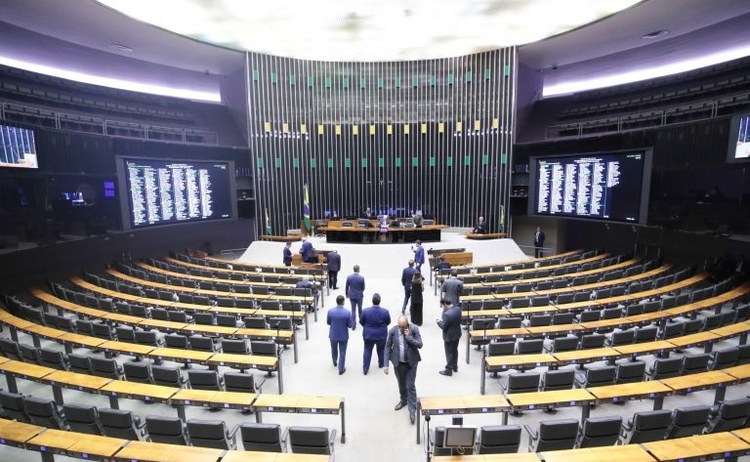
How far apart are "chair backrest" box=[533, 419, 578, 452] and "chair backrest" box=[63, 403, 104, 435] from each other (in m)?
4.93

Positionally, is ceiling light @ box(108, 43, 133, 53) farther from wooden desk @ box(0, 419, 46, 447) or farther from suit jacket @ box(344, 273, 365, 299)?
wooden desk @ box(0, 419, 46, 447)

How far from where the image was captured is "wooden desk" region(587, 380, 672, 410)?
448 centimetres

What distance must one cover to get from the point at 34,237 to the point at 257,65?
40.9 feet

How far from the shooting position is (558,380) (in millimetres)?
5172

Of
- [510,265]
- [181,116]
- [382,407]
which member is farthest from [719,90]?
[181,116]

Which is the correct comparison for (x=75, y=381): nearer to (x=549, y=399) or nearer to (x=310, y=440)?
(x=310, y=440)

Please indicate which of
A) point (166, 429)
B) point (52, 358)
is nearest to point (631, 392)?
point (166, 429)

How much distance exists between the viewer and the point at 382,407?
17.4 feet

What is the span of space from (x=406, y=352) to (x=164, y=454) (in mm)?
2807

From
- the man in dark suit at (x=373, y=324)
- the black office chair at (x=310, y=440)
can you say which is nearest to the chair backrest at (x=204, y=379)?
the black office chair at (x=310, y=440)

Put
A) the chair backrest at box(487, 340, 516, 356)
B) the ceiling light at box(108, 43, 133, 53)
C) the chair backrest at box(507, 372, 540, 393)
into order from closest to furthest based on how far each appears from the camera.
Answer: the chair backrest at box(507, 372, 540, 393) < the chair backrest at box(487, 340, 516, 356) < the ceiling light at box(108, 43, 133, 53)

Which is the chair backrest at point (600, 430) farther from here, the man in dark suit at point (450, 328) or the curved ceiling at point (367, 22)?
the curved ceiling at point (367, 22)

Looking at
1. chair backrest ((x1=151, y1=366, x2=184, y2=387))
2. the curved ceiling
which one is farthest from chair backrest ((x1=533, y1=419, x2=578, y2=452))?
the curved ceiling

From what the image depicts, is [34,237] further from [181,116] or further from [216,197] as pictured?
[181,116]
